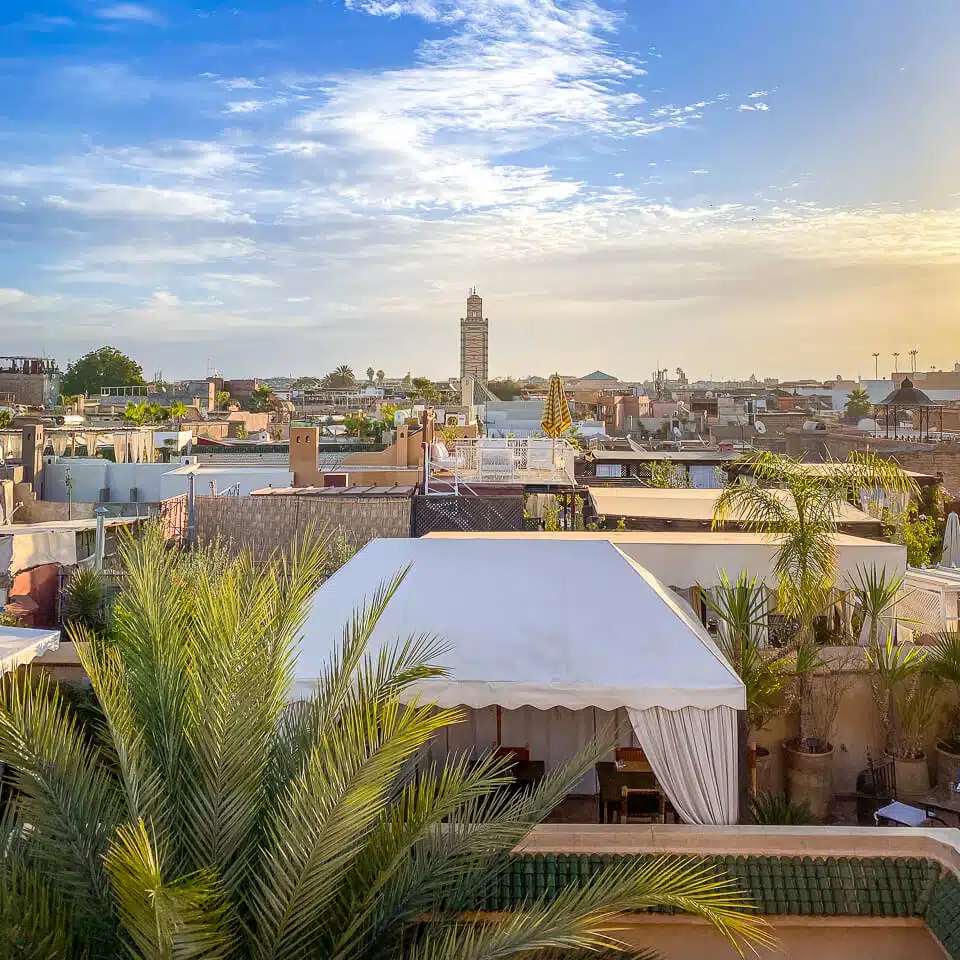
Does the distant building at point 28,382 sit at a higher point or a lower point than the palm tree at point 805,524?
A: higher

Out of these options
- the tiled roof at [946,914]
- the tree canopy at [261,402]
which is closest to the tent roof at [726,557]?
the tiled roof at [946,914]

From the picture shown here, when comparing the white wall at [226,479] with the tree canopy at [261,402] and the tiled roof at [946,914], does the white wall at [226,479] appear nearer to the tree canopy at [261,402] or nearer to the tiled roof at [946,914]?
the tiled roof at [946,914]

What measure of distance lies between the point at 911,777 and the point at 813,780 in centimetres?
69

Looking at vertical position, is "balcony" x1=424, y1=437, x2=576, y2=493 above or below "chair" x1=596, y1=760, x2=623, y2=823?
above

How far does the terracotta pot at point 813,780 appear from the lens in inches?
246

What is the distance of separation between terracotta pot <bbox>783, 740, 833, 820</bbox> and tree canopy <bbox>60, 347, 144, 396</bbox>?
78.3 metres

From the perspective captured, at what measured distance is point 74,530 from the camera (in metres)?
12.5

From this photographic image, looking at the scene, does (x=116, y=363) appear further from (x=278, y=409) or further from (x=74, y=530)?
(x=74, y=530)

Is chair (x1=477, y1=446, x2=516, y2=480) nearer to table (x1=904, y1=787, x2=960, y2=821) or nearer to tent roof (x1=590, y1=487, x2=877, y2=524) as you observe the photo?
tent roof (x1=590, y1=487, x2=877, y2=524)

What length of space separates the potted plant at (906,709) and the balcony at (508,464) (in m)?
9.34

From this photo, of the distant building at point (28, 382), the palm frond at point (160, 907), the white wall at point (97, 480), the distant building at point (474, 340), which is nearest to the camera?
the palm frond at point (160, 907)

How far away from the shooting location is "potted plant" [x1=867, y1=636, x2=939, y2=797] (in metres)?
6.24

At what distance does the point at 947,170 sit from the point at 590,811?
13721 millimetres

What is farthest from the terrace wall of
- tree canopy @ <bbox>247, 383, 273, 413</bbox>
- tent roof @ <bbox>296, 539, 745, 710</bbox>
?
tree canopy @ <bbox>247, 383, 273, 413</bbox>
